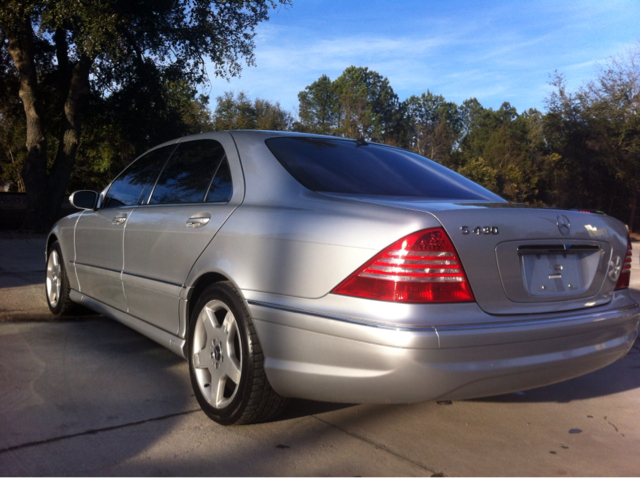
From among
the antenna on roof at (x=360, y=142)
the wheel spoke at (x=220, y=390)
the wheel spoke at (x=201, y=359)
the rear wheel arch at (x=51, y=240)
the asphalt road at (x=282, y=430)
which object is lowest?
the asphalt road at (x=282, y=430)

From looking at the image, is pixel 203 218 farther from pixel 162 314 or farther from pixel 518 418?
pixel 518 418

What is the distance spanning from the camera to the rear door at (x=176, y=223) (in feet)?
10.8

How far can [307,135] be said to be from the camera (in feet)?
12.6

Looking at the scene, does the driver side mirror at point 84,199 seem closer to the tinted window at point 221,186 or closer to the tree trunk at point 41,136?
the tinted window at point 221,186

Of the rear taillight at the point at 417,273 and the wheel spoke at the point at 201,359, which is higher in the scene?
the rear taillight at the point at 417,273

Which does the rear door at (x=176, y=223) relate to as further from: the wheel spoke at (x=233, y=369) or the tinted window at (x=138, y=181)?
the wheel spoke at (x=233, y=369)

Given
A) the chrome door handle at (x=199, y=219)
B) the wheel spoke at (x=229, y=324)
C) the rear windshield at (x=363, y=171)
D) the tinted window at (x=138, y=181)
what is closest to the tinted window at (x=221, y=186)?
the chrome door handle at (x=199, y=219)

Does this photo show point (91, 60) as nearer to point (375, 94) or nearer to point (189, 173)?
point (189, 173)

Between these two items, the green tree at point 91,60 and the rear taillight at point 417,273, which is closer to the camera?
the rear taillight at point 417,273

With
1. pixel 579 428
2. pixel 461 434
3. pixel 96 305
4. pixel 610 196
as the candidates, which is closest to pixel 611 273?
pixel 579 428

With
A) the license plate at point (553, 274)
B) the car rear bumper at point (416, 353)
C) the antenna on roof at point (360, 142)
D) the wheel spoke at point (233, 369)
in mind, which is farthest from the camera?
the antenna on roof at point (360, 142)

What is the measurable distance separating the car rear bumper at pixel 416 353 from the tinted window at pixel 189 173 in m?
1.09

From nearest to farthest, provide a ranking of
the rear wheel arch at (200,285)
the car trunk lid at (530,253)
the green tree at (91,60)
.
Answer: the car trunk lid at (530,253), the rear wheel arch at (200,285), the green tree at (91,60)

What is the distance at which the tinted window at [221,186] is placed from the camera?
3309 mm
